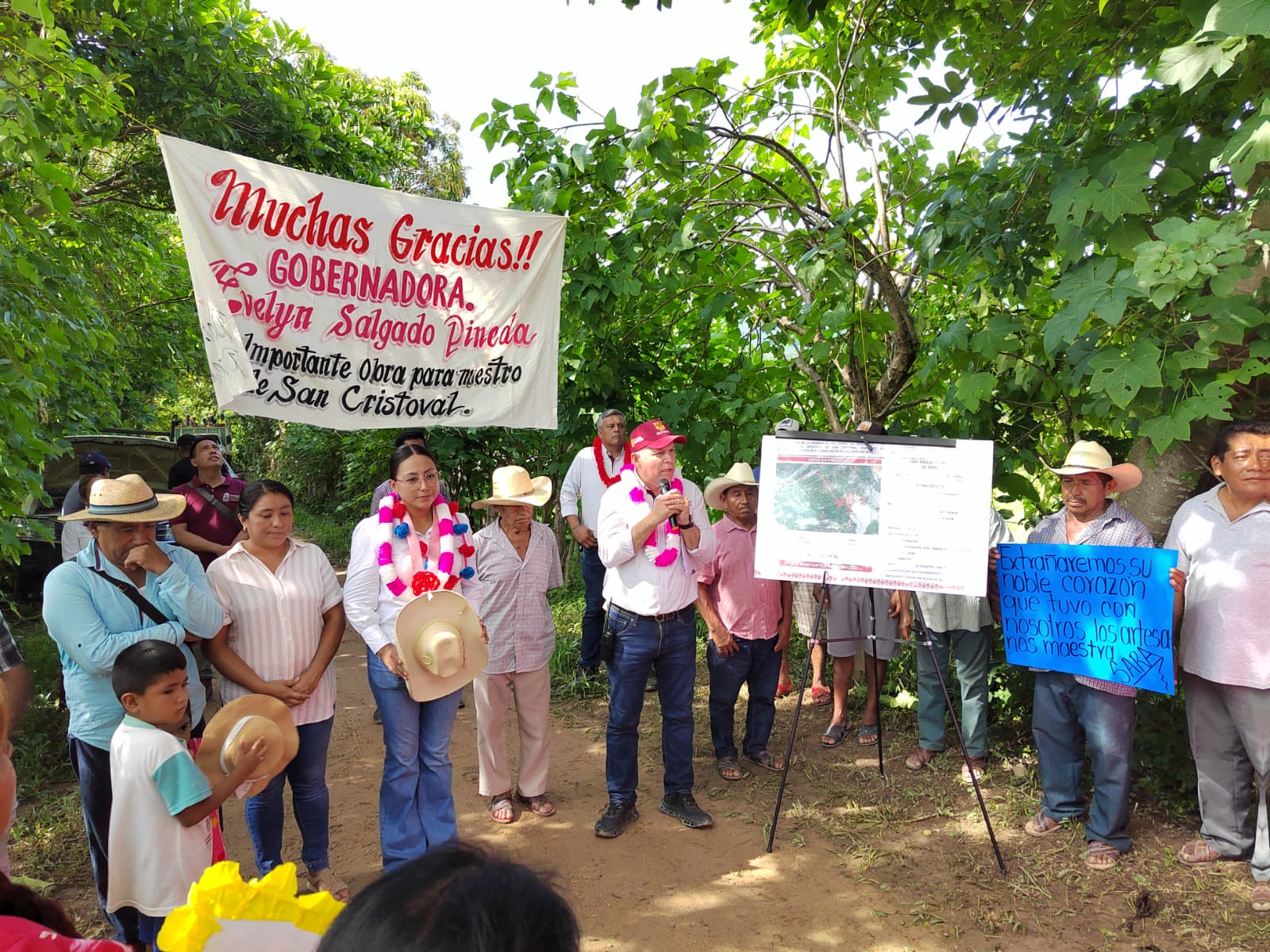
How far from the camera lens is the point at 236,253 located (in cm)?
373

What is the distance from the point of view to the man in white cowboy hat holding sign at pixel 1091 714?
12.6 feet

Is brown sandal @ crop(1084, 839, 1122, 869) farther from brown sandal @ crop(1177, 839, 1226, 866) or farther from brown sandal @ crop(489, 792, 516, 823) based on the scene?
brown sandal @ crop(489, 792, 516, 823)

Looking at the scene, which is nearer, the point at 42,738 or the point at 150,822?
the point at 150,822

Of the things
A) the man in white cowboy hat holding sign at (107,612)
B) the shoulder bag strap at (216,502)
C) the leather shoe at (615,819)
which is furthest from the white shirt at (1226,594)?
the shoulder bag strap at (216,502)

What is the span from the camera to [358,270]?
3994 millimetres

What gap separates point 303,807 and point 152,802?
1.00 meters

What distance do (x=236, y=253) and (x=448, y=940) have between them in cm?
361

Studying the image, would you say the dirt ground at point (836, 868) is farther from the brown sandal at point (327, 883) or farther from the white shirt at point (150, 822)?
the white shirt at point (150, 822)

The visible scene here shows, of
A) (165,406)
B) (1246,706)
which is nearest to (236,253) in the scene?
(1246,706)

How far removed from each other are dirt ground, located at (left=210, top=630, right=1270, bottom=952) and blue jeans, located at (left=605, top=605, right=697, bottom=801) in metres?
0.31

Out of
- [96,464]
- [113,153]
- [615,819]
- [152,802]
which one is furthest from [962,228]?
[113,153]

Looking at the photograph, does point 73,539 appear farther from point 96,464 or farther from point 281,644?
point 281,644

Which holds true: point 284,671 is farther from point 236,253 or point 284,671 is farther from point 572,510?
point 572,510

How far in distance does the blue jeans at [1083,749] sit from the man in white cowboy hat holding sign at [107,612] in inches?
151
